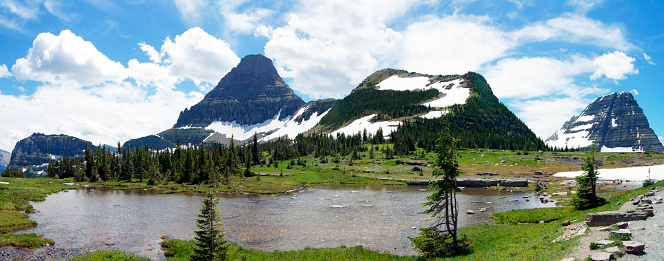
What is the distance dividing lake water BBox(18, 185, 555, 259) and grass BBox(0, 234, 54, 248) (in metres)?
1.30

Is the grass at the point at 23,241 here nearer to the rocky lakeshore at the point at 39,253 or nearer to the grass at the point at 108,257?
the rocky lakeshore at the point at 39,253

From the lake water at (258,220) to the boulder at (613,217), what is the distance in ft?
47.7

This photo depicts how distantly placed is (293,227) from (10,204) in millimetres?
45743

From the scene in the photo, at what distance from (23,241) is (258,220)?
980 inches

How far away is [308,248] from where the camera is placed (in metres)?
31.5

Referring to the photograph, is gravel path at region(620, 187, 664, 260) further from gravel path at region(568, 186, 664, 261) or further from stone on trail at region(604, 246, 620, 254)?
stone on trail at region(604, 246, 620, 254)

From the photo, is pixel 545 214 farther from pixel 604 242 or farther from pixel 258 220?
pixel 258 220

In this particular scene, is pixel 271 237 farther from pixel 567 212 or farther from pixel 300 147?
pixel 300 147

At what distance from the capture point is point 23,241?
31.1 m

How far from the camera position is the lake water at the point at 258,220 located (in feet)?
113

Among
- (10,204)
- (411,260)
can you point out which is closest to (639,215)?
(411,260)

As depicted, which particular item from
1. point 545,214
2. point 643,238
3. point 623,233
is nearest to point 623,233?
point 623,233

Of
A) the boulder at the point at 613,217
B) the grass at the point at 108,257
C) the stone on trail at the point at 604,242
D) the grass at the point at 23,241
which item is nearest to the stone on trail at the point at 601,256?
the stone on trail at the point at 604,242

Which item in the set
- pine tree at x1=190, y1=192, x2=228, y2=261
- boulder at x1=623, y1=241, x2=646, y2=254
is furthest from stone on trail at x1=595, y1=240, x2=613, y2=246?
pine tree at x1=190, y1=192, x2=228, y2=261
